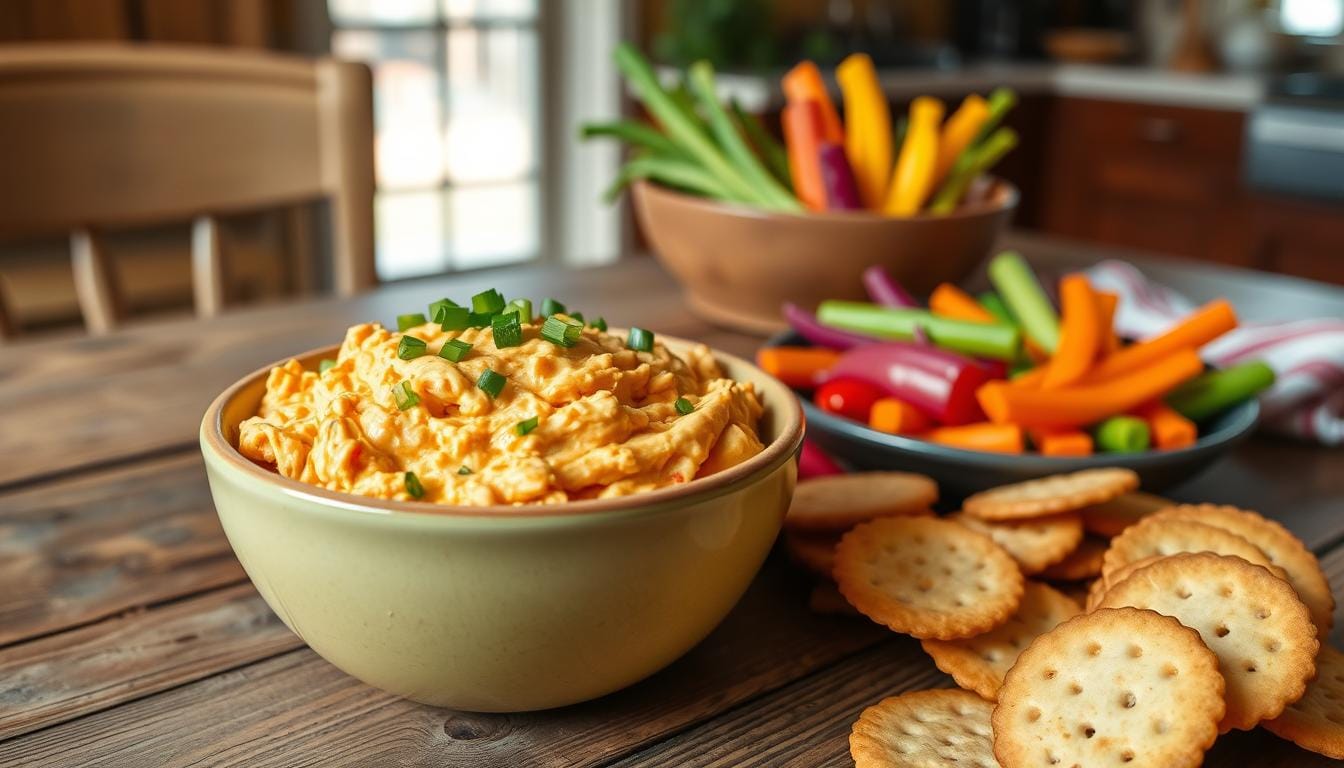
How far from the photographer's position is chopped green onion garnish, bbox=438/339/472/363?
718 millimetres

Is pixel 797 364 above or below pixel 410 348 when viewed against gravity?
below

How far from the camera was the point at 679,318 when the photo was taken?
1619mm

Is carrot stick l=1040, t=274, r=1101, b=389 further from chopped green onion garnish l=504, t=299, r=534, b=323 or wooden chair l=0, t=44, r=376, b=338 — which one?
wooden chair l=0, t=44, r=376, b=338

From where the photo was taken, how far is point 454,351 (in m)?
0.72

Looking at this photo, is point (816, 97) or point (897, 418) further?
point (816, 97)

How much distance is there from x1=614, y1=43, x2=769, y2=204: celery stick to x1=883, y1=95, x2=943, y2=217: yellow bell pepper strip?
0.17m

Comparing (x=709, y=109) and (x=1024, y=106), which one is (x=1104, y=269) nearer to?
(x=709, y=109)

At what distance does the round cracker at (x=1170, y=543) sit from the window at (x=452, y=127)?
130 inches

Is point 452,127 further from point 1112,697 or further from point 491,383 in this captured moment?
point 1112,697

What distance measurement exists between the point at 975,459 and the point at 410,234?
331cm

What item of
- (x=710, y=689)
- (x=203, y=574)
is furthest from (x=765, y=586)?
(x=203, y=574)

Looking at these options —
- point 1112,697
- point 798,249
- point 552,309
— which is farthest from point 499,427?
point 798,249

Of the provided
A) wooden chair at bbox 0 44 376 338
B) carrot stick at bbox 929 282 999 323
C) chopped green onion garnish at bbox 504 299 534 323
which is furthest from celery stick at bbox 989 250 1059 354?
wooden chair at bbox 0 44 376 338

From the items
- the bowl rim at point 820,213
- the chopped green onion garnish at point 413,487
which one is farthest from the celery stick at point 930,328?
the chopped green onion garnish at point 413,487
